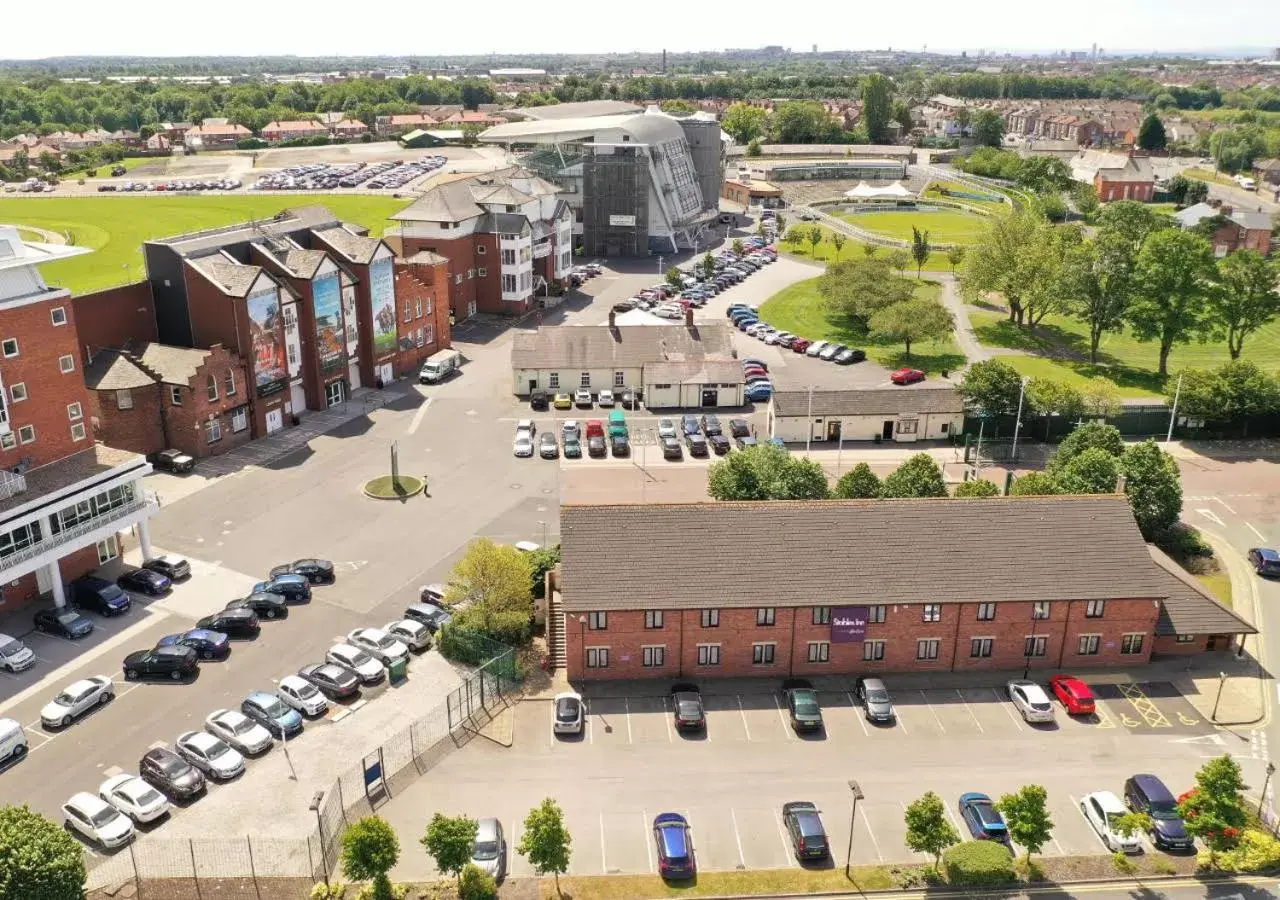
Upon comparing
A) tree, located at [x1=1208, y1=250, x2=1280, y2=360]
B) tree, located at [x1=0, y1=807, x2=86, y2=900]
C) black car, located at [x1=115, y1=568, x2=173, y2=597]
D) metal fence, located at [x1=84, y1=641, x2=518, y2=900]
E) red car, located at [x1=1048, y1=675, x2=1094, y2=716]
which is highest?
tree, located at [x1=1208, y1=250, x2=1280, y2=360]

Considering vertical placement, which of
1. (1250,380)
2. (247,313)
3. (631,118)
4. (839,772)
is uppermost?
(631,118)

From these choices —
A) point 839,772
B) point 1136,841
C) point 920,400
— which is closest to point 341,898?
point 839,772

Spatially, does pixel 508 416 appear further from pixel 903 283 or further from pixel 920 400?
pixel 903 283

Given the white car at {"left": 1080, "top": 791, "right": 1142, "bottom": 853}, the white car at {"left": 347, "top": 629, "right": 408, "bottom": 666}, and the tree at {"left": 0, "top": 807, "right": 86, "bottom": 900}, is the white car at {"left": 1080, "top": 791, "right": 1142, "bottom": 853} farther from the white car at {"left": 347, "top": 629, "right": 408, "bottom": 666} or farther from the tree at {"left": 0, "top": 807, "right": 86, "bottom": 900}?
the tree at {"left": 0, "top": 807, "right": 86, "bottom": 900}

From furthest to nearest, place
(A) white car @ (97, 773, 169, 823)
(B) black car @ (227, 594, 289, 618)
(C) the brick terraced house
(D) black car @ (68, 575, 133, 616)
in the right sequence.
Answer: (D) black car @ (68, 575, 133, 616) < (B) black car @ (227, 594, 289, 618) < (C) the brick terraced house < (A) white car @ (97, 773, 169, 823)

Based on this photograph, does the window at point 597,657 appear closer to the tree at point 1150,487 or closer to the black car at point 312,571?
the black car at point 312,571

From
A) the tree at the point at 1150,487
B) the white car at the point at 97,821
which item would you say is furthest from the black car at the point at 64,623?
the tree at the point at 1150,487

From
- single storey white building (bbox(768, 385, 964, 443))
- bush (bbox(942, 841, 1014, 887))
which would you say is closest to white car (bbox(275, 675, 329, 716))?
bush (bbox(942, 841, 1014, 887))
